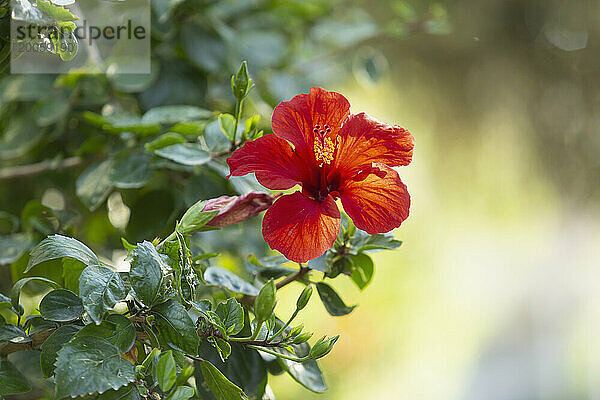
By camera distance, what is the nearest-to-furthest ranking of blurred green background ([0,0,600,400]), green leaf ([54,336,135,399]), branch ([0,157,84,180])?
1. green leaf ([54,336,135,399])
2. branch ([0,157,84,180])
3. blurred green background ([0,0,600,400])

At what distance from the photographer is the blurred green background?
1.44 meters

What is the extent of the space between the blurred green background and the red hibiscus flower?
104cm

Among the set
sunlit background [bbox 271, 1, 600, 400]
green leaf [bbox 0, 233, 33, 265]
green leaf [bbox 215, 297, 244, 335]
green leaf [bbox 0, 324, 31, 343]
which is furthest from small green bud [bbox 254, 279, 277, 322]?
sunlit background [bbox 271, 1, 600, 400]

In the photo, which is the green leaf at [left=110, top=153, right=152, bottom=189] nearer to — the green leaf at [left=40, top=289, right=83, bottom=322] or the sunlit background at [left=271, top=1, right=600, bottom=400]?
the green leaf at [left=40, top=289, right=83, bottom=322]

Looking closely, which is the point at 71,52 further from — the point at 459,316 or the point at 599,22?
the point at 599,22

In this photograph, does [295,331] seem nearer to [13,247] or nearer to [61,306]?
[61,306]

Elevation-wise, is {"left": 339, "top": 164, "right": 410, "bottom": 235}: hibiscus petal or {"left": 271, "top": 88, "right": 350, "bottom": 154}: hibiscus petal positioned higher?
A: {"left": 271, "top": 88, "right": 350, "bottom": 154}: hibiscus petal

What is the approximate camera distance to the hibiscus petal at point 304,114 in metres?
0.27

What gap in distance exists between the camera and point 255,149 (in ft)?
0.87

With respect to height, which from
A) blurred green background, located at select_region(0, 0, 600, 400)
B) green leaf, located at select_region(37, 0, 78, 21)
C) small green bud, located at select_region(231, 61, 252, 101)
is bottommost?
blurred green background, located at select_region(0, 0, 600, 400)

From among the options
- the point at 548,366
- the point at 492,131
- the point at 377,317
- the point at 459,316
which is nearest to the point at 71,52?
the point at 377,317

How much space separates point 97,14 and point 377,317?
1128 mm

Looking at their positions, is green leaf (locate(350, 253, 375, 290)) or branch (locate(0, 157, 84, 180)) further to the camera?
branch (locate(0, 157, 84, 180))

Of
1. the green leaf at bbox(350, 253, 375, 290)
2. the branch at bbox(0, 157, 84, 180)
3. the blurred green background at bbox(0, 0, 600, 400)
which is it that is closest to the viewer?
the green leaf at bbox(350, 253, 375, 290)
